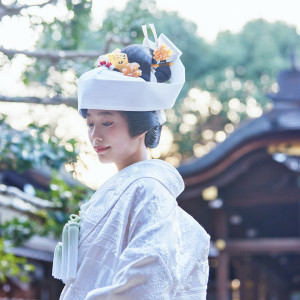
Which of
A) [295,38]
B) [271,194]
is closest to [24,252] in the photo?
[271,194]

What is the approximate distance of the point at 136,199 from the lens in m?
2.06

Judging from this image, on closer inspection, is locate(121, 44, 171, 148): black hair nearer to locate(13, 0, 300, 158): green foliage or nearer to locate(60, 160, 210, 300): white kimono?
locate(60, 160, 210, 300): white kimono

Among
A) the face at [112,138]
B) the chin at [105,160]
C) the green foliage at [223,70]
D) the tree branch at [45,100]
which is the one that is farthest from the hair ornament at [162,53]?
the green foliage at [223,70]

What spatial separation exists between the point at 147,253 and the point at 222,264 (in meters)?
8.73

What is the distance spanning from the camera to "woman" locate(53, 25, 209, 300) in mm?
1937

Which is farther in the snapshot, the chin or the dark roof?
the dark roof

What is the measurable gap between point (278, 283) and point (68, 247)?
13159mm

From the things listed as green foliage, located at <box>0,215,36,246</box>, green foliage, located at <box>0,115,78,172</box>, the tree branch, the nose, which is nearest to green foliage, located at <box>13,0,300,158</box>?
green foliage, located at <box>0,215,36,246</box>

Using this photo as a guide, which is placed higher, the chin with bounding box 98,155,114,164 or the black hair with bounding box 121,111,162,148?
the black hair with bounding box 121,111,162,148

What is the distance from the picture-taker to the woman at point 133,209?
1.94 meters

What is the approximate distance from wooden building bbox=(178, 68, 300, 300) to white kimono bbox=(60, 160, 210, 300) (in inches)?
301

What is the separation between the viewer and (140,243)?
1958 mm

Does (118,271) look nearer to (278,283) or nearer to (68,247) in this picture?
(68,247)

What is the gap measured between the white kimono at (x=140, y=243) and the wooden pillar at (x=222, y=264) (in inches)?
327
